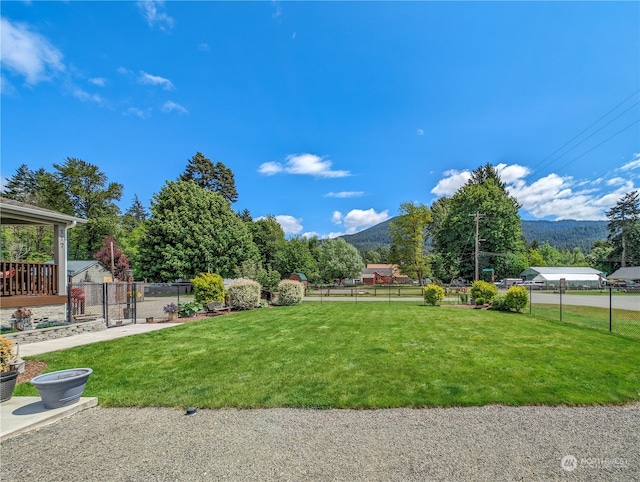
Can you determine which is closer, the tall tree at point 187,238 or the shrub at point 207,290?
the shrub at point 207,290

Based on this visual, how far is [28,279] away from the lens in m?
9.88

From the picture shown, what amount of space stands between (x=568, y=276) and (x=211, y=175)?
5405 cm

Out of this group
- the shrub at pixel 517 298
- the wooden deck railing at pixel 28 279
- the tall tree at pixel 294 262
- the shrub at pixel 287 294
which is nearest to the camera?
the wooden deck railing at pixel 28 279

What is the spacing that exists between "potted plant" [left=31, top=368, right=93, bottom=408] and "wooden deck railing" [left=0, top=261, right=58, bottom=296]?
7363 millimetres

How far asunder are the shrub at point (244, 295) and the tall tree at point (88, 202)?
29.7m

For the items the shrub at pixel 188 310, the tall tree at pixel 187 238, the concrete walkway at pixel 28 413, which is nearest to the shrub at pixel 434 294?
the shrub at pixel 188 310

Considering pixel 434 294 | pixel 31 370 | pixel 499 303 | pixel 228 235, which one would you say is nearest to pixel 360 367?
pixel 31 370

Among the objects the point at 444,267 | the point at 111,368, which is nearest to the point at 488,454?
the point at 111,368

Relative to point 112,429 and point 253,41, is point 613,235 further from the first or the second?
point 112,429

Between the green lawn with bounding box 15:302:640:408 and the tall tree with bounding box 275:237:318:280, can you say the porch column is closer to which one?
the green lawn with bounding box 15:302:640:408

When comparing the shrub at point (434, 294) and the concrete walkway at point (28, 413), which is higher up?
the concrete walkway at point (28, 413)

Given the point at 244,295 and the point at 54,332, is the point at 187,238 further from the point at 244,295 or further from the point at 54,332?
the point at 54,332

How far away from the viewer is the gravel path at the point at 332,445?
2824mm

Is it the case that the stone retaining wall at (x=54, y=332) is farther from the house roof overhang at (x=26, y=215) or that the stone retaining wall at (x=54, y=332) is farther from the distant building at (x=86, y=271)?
the distant building at (x=86, y=271)
